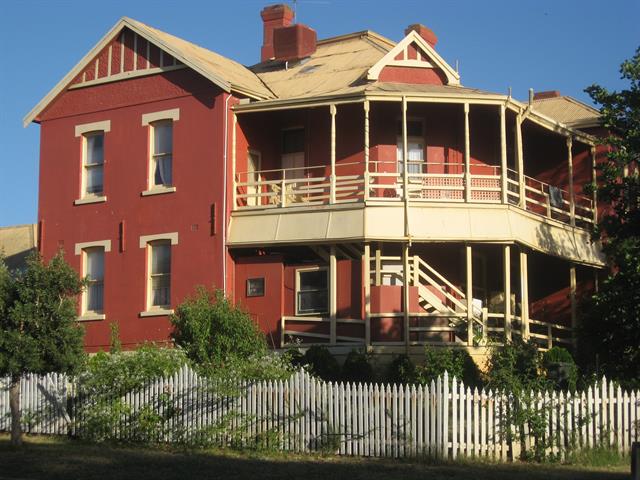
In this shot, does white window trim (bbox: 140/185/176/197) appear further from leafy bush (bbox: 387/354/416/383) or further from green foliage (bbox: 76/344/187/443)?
leafy bush (bbox: 387/354/416/383)

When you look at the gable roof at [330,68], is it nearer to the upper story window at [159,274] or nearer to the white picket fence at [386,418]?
the upper story window at [159,274]

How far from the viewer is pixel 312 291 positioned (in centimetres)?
2655

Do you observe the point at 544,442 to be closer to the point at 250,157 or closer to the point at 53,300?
the point at 53,300

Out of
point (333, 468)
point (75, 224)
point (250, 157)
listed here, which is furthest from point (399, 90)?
point (333, 468)

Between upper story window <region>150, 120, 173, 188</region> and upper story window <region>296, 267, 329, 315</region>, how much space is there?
15.3ft

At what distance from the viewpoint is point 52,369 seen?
2034 centimetres

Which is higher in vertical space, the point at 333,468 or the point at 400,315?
the point at 400,315

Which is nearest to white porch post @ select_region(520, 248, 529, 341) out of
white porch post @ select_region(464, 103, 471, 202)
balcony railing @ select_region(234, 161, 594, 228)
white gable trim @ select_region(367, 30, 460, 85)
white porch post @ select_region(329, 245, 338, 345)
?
balcony railing @ select_region(234, 161, 594, 228)

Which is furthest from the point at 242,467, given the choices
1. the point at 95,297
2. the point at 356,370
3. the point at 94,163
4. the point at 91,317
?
the point at 94,163

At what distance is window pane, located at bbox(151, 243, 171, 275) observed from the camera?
91.1 feet

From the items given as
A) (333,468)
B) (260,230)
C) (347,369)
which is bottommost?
(333,468)

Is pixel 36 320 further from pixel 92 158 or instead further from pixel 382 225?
pixel 92 158

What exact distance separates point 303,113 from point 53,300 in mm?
11260

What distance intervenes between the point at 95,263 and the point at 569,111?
1523cm
